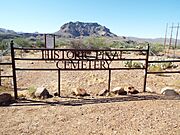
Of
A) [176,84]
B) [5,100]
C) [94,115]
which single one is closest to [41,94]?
[5,100]

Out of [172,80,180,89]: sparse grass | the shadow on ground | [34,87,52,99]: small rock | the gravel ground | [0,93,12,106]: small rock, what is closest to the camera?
the gravel ground

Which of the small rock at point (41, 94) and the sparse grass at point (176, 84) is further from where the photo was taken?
the sparse grass at point (176, 84)

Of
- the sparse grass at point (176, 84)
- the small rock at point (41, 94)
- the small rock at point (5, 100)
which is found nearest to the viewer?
the small rock at point (5, 100)

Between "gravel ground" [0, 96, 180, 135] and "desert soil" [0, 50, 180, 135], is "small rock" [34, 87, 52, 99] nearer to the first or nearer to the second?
"desert soil" [0, 50, 180, 135]

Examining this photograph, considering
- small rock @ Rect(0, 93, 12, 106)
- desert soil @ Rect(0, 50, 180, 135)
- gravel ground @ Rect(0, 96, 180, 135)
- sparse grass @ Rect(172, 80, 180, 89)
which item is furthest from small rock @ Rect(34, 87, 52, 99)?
sparse grass @ Rect(172, 80, 180, 89)

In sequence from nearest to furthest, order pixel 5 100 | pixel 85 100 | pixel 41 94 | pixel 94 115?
pixel 94 115, pixel 5 100, pixel 85 100, pixel 41 94

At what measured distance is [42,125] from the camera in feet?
19.5

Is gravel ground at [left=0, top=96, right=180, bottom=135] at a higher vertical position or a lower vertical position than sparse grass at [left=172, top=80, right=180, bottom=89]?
higher

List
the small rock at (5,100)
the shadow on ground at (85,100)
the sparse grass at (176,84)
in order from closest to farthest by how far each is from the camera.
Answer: the small rock at (5,100) → the shadow on ground at (85,100) → the sparse grass at (176,84)

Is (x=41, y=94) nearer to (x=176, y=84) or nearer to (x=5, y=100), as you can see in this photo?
(x=5, y=100)

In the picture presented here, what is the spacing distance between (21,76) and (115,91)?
6540 mm

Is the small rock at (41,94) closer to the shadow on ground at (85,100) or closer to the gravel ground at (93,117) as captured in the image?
the shadow on ground at (85,100)

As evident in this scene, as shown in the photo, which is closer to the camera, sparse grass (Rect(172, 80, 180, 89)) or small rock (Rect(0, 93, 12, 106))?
small rock (Rect(0, 93, 12, 106))

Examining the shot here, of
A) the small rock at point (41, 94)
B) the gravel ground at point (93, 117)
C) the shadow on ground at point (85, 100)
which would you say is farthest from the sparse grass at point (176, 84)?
the small rock at point (41, 94)
